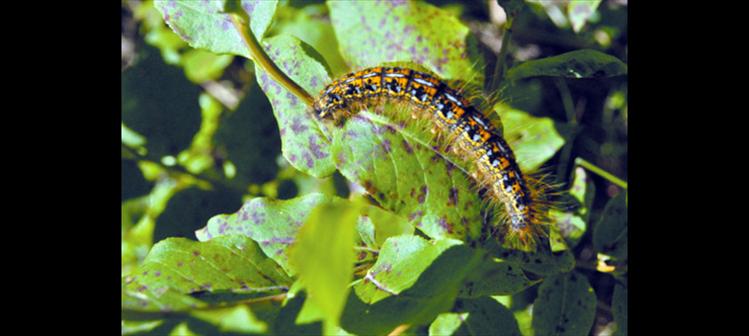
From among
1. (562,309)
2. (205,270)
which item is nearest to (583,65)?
(562,309)

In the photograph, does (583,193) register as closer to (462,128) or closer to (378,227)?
(462,128)

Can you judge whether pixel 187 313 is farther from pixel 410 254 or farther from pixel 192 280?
pixel 410 254

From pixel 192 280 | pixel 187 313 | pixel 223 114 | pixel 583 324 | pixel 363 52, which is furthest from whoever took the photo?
pixel 223 114

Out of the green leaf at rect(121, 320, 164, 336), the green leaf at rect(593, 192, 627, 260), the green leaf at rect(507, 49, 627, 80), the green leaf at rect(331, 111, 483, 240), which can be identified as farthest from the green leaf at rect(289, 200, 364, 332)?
the green leaf at rect(593, 192, 627, 260)

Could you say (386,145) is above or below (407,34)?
below

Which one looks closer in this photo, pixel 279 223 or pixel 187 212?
pixel 279 223

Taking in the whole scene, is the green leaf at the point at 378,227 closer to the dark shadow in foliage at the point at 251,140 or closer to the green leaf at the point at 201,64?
the dark shadow in foliage at the point at 251,140

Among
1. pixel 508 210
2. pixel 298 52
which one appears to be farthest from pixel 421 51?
pixel 508 210
